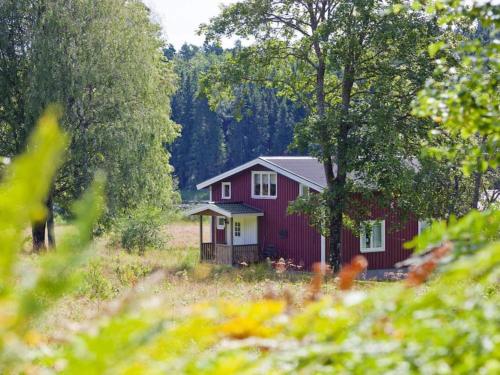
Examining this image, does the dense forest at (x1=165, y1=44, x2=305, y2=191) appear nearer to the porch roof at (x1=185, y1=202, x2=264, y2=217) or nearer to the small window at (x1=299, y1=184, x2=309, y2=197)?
the porch roof at (x1=185, y1=202, x2=264, y2=217)

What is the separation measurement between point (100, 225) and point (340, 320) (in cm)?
2544

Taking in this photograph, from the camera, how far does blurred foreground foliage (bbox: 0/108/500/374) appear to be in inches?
41.1

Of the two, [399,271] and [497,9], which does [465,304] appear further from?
[399,271]

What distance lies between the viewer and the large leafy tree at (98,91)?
2425 centimetres

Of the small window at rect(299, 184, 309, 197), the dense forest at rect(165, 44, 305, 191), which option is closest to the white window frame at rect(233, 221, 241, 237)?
the small window at rect(299, 184, 309, 197)

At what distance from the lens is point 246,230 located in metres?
28.4

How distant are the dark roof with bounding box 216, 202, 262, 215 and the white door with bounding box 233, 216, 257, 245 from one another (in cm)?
42

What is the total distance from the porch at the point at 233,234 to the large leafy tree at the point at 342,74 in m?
5.89

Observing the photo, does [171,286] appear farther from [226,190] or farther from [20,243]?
[20,243]

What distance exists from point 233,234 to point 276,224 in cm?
180

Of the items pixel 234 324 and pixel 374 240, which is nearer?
pixel 234 324

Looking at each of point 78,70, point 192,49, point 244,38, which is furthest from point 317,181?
point 192,49

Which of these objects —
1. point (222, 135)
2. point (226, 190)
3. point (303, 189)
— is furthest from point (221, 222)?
point (222, 135)

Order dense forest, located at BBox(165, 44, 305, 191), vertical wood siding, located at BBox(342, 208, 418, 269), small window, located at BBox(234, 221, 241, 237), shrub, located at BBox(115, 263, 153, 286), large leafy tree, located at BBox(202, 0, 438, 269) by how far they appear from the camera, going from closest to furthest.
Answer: shrub, located at BBox(115, 263, 153, 286)
large leafy tree, located at BBox(202, 0, 438, 269)
vertical wood siding, located at BBox(342, 208, 418, 269)
small window, located at BBox(234, 221, 241, 237)
dense forest, located at BBox(165, 44, 305, 191)
